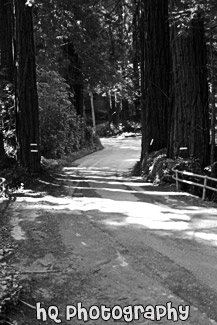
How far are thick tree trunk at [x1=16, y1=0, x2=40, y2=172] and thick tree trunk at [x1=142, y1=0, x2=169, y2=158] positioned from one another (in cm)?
573

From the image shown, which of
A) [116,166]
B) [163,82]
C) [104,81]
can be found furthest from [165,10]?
[104,81]

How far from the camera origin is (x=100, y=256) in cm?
614

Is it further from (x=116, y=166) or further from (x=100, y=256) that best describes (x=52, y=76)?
(x=100, y=256)

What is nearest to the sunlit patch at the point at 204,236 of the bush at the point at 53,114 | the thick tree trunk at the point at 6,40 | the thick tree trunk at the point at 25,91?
the thick tree trunk at the point at 25,91

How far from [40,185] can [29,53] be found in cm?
458

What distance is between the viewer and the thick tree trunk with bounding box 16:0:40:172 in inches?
543

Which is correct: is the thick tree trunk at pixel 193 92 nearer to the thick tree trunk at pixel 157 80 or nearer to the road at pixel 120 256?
the road at pixel 120 256

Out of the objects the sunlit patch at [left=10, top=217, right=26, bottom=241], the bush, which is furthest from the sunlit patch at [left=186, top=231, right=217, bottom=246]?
the bush

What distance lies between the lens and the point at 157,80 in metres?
17.8

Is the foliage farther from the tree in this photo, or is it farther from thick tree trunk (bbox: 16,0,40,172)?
the tree

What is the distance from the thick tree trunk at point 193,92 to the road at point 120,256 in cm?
304

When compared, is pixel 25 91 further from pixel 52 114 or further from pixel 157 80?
pixel 52 114

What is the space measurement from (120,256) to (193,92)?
27.6ft

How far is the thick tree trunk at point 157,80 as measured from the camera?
57.6ft
